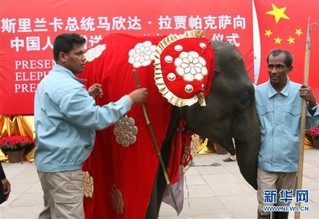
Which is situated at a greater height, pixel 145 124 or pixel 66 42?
pixel 66 42

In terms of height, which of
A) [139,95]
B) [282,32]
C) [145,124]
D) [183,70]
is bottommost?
[145,124]

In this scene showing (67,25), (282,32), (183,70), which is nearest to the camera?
(183,70)

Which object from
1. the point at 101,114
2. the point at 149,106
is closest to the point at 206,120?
the point at 149,106

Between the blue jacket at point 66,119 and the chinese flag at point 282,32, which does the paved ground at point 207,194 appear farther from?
the blue jacket at point 66,119

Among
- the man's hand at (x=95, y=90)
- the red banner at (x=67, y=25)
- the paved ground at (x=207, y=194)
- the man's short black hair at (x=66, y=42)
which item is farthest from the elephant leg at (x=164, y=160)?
the red banner at (x=67, y=25)

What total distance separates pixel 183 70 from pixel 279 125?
80 cm

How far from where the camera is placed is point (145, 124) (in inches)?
88.7

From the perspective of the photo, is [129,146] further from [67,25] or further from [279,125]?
[67,25]

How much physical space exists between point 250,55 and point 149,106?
5.17 meters

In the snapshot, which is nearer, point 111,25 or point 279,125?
point 279,125

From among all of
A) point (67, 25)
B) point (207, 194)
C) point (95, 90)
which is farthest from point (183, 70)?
point (67, 25)

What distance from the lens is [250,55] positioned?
705 cm

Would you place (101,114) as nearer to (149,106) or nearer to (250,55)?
(149,106)

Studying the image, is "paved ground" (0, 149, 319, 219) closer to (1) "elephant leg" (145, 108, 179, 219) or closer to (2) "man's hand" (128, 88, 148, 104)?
(1) "elephant leg" (145, 108, 179, 219)
